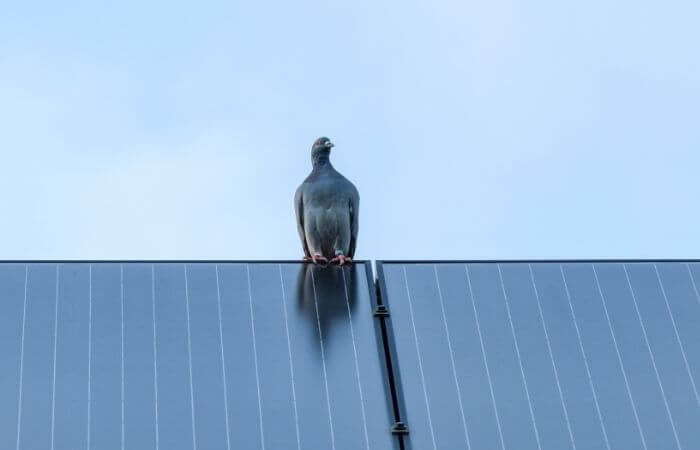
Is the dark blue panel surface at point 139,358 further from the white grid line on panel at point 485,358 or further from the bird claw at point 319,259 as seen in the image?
the white grid line on panel at point 485,358

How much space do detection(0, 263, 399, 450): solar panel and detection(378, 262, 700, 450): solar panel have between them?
1.52 feet

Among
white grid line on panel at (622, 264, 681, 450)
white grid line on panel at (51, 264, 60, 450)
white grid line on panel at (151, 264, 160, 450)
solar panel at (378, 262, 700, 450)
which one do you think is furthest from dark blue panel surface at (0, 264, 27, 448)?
white grid line on panel at (622, 264, 681, 450)

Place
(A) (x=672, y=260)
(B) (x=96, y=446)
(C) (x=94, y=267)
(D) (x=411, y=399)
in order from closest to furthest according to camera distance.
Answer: (B) (x=96, y=446), (D) (x=411, y=399), (C) (x=94, y=267), (A) (x=672, y=260)

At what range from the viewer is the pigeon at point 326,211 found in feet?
50.5

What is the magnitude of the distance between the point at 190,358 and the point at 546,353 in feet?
10.7

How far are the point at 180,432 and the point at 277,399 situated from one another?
941mm

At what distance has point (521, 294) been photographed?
14617mm

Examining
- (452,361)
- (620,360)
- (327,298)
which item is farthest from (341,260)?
(620,360)

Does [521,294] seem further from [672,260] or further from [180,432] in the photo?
[180,432]

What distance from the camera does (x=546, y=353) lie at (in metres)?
13.9

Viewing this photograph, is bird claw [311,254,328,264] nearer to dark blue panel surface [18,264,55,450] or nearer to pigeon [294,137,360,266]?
pigeon [294,137,360,266]

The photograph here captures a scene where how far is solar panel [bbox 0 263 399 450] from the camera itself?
12.5 metres

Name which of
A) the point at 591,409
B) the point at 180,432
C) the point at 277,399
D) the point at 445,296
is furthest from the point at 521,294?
the point at 180,432

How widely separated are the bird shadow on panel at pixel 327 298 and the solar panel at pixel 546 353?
368mm
